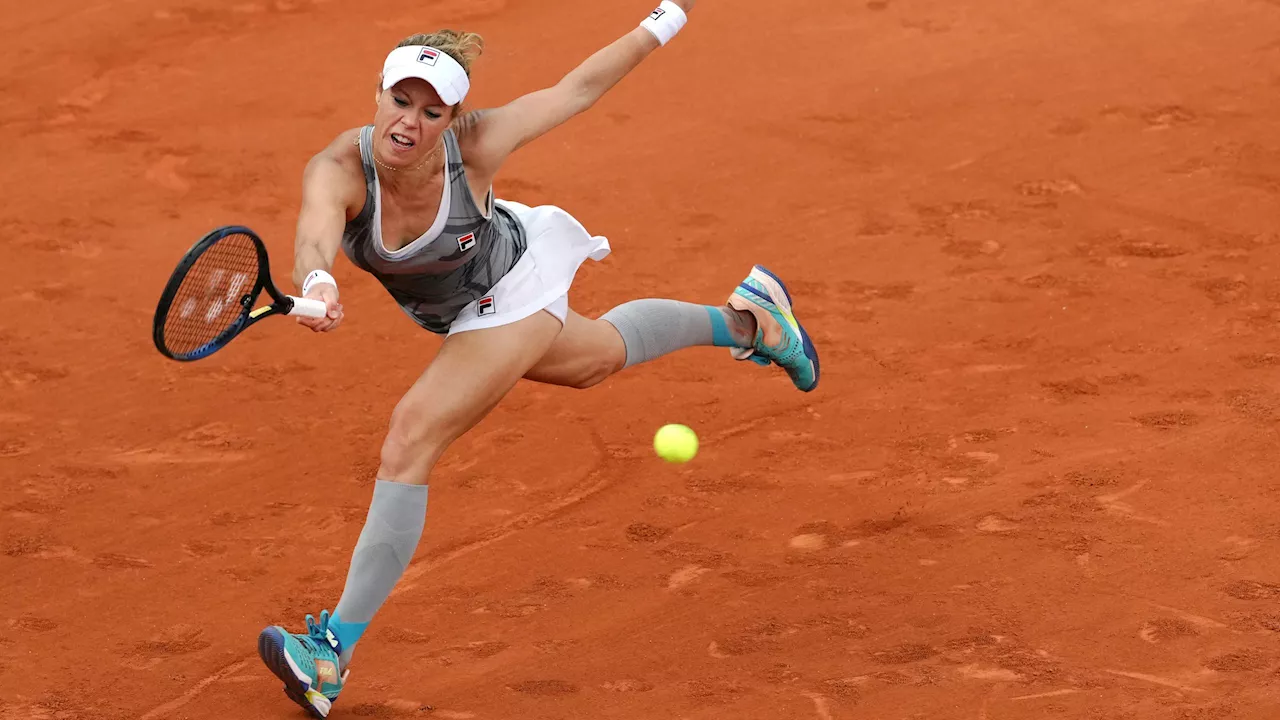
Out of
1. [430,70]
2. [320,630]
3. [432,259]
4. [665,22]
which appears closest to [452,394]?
[432,259]

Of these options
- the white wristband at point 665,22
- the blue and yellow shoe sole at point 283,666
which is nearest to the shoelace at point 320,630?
the blue and yellow shoe sole at point 283,666

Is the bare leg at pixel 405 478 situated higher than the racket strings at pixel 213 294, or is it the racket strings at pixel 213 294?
the racket strings at pixel 213 294

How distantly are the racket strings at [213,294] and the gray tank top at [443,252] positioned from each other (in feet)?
0.98

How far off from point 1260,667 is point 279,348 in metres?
4.19

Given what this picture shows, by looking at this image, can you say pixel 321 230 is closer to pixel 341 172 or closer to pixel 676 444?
pixel 341 172

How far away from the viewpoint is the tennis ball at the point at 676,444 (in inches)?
236

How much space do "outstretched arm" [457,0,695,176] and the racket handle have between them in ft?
2.79

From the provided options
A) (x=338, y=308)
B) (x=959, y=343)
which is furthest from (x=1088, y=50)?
(x=338, y=308)

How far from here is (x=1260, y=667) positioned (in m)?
4.37

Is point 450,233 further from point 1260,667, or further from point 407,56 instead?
point 1260,667

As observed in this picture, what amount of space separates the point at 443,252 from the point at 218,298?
2.09 feet

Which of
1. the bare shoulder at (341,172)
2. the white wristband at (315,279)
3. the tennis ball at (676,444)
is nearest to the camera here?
the white wristband at (315,279)

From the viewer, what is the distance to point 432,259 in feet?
14.2

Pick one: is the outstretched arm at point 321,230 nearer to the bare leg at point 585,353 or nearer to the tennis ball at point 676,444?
the bare leg at point 585,353
